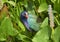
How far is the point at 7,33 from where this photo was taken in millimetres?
960

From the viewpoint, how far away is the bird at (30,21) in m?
1.00

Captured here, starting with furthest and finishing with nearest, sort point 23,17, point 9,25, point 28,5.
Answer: point 28,5 → point 23,17 → point 9,25

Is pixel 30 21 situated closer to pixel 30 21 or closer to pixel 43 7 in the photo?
pixel 30 21

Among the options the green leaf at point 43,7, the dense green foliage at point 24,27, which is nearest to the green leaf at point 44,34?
the dense green foliage at point 24,27

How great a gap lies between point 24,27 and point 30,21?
4 cm

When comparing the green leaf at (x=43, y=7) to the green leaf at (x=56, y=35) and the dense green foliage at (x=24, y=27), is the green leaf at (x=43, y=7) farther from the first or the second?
the green leaf at (x=56, y=35)

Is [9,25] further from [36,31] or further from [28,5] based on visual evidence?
[28,5]

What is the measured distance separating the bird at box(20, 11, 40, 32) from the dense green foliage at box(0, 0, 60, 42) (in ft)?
0.06

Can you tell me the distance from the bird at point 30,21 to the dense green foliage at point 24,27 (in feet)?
0.06

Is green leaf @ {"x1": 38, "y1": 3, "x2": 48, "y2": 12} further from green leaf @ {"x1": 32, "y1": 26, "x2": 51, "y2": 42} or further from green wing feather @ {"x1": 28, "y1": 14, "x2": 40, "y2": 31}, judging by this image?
green leaf @ {"x1": 32, "y1": 26, "x2": 51, "y2": 42}

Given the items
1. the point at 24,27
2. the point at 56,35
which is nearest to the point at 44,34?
the point at 56,35

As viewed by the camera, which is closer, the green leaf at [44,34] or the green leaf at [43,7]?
the green leaf at [44,34]

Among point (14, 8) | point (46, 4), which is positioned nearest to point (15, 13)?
point (14, 8)

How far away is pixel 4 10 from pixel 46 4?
216mm
